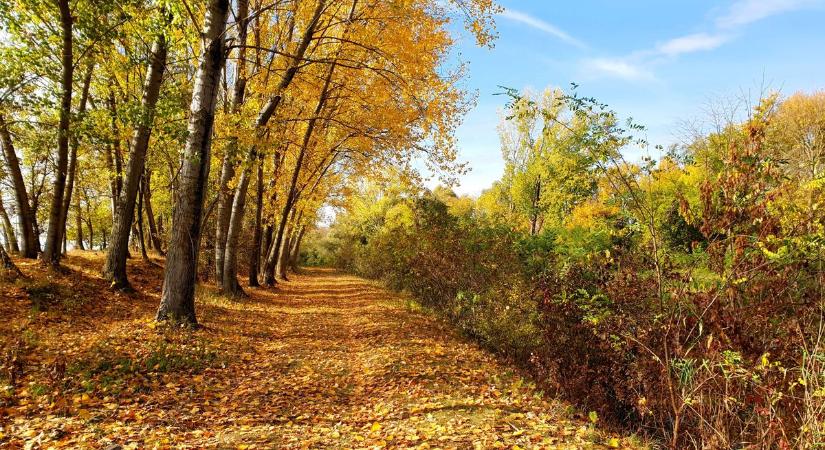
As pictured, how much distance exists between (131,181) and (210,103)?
365 cm

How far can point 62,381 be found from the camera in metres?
4.76

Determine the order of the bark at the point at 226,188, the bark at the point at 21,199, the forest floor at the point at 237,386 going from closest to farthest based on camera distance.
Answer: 1. the forest floor at the point at 237,386
2. the bark at the point at 21,199
3. the bark at the point at 226,188

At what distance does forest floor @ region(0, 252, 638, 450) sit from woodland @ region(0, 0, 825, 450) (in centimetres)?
4

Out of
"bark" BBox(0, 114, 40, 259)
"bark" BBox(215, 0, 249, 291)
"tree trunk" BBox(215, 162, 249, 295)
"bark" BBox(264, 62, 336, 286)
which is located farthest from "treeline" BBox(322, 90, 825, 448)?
"bark" BBox(0, 114, 40, 259)

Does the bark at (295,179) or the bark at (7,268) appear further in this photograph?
the bark at (295,179)

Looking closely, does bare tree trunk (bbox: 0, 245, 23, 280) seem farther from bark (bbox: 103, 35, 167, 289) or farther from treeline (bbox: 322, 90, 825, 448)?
treeline (bbox: 322, 90, 825, 448)

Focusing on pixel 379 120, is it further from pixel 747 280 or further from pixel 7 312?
pixel 747 280

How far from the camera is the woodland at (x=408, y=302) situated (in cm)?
367

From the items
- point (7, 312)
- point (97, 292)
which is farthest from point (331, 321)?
point (7, 312)

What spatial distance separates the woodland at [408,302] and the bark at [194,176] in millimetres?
35

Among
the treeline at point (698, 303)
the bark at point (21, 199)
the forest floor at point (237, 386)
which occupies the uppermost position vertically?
the bark at point (21, 199)

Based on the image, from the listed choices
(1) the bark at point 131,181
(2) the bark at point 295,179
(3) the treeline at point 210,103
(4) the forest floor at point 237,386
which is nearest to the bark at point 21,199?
(3) the treeline at point 210,103

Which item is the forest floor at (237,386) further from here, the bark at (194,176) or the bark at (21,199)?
the bark at (21,199)

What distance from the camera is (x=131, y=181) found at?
932 cm
